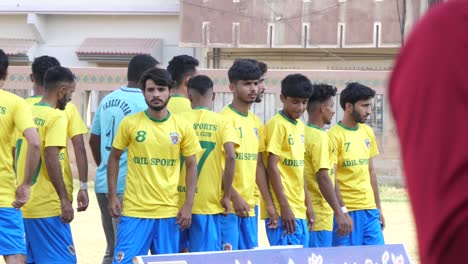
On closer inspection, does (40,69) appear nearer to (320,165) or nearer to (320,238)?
(320,165)

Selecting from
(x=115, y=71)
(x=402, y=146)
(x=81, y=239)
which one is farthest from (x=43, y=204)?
(x=115, y=71)

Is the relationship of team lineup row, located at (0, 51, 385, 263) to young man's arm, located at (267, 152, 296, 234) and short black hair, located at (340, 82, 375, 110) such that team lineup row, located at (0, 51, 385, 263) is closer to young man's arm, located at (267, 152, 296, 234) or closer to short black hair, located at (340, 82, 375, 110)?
young man's arm, located at (267, 152, 296, 234)

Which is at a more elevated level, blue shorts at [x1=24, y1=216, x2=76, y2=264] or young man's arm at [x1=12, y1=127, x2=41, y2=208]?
young man's arm at [x1=12, y1=127, x2=41, y2=208]

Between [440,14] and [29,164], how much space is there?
229 inches

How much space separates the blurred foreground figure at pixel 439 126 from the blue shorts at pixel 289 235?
22.1 ft

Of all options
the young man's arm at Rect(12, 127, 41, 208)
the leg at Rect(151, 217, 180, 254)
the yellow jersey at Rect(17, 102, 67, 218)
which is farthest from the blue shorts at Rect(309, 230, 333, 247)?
the young man's arm at Rect(12, 127, 41, 208)

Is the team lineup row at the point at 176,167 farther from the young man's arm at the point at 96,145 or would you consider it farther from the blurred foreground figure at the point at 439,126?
the blurred foreground figure at the point at 439,126

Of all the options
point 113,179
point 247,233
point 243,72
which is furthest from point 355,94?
point 113,179

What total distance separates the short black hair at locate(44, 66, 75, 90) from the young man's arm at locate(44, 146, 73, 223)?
1.57 feet

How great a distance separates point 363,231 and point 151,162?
2.54m

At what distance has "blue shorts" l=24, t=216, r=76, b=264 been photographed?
7.74 metres

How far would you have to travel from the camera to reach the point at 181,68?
8.09 meters

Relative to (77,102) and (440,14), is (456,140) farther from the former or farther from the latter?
(77,102)

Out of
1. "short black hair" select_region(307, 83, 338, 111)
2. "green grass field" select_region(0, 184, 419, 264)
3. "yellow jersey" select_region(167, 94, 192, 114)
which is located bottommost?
"green grass field" select_region(0, 184, 419, 264)
